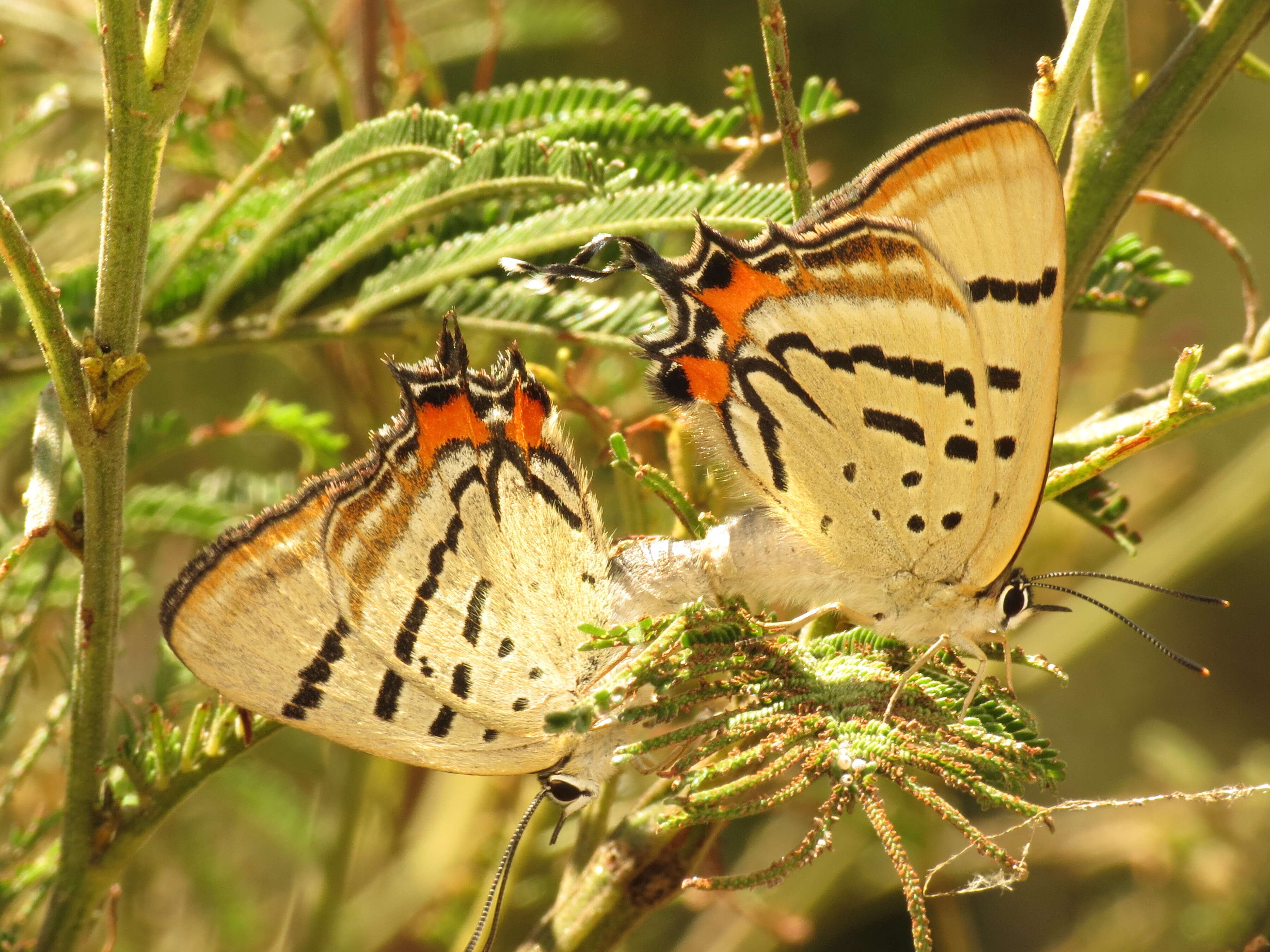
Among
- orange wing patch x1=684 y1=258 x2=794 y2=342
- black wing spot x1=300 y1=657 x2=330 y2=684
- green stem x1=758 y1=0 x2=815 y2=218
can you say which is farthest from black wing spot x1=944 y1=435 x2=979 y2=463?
black wing spot x1=300 y1=657 x2=330 y2=684

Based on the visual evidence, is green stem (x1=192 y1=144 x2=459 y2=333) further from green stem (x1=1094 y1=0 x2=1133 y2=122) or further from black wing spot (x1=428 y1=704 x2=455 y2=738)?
green stem (x1=1094 y1=0 x2=1133 y2=122)

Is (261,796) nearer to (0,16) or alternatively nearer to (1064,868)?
(0,16)

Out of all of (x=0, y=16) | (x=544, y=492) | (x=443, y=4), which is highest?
(x=0, y=16)

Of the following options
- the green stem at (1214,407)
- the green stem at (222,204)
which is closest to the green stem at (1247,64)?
the green stem at (1214,407)

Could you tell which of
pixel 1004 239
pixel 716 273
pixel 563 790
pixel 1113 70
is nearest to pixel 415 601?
pixel 563 790

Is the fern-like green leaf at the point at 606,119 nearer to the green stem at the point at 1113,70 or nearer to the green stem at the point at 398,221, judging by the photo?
the green stem at the point at 398,221

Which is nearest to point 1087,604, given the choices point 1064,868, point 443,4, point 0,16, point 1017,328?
point 1064,868

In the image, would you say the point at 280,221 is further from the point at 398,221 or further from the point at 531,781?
the point at 531,781
